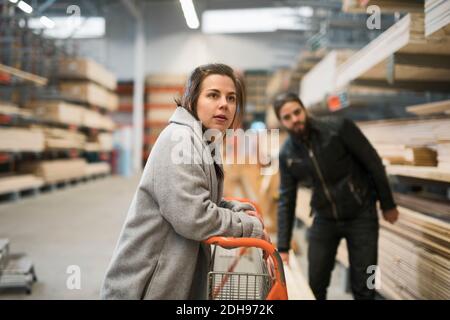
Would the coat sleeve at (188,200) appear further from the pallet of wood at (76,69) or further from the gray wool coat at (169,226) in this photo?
the pallet of wood at (76,69)

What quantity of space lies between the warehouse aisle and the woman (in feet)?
6.54

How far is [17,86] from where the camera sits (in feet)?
26.8

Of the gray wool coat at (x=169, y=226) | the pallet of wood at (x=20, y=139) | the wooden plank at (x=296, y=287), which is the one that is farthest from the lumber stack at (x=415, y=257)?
the pallet of wood at (x=20, y=139)

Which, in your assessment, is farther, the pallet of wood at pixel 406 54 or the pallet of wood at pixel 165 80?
the pallet of wood at pixel 165 80

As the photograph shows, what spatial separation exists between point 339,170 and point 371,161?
211mm

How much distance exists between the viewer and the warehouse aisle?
10.8 feet

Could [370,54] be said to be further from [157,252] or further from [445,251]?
[157,252]

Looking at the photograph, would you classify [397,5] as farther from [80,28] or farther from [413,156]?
[80,28]

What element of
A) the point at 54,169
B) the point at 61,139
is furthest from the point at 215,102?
the point at 61,139

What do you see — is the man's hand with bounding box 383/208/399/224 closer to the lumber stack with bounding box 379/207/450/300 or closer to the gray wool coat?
the lumber stack with bounding box 379/207/450/300

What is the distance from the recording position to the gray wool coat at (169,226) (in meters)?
1.27

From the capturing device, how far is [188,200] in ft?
4.10

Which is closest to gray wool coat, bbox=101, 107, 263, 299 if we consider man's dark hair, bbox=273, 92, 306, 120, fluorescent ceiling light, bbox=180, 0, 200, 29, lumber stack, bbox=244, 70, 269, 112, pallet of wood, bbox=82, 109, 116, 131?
man's dark hair, bbox=273, 92, 306, 120
